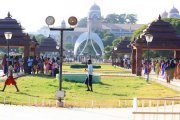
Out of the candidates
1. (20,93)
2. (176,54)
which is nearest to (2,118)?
(20,93)

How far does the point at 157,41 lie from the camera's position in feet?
131

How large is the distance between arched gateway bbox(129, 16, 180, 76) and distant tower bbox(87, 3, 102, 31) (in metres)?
139

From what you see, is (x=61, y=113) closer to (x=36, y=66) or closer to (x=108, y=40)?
(x=36, y=66)

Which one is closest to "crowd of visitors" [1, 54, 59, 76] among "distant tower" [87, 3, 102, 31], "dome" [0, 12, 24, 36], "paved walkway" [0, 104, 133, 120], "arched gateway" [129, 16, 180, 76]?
"dome" [0, 12, 24, 36]

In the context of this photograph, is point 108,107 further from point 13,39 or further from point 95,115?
point 13,39

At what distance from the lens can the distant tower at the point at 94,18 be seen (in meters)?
185

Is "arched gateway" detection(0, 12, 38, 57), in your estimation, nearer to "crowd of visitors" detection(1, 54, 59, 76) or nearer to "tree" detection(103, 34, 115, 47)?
"crowd of visitors" detection(1, 54, 59, 76)

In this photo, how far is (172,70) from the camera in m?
31.4

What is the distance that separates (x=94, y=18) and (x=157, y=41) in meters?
149

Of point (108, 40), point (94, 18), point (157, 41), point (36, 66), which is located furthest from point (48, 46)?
point (94, 18)

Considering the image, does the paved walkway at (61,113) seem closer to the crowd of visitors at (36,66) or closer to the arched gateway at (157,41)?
the crowd of visitors at (36,66)

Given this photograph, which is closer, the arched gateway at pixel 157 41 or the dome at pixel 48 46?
the arched gateway at pixel 157 41

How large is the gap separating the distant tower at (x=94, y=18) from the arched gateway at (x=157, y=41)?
5468 inches

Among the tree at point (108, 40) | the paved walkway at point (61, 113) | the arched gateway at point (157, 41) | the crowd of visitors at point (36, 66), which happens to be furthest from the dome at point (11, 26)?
the tree at point (108, 40)
